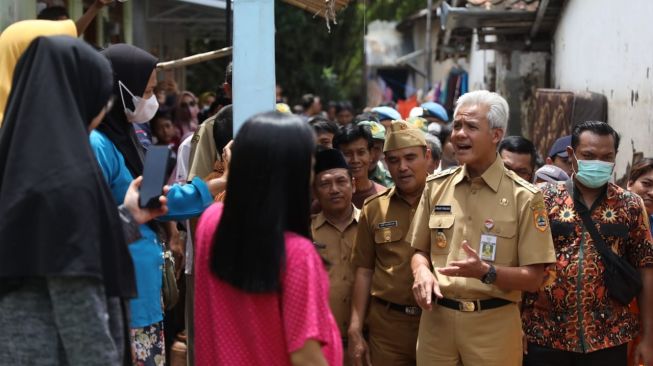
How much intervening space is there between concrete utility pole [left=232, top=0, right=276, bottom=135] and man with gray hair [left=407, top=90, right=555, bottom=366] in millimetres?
1136

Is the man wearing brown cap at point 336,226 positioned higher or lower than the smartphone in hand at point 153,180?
lower

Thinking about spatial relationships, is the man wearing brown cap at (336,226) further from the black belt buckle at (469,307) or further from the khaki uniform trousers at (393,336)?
the black belt buckle at (469,307)

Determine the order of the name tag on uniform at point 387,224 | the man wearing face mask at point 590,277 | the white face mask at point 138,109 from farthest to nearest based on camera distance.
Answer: the name tag on uniform at point 387,224 < the man wearing face mask at point 590,277 < the white face mask at point 138,109

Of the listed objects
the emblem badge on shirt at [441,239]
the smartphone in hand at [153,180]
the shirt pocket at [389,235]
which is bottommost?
the shirt pocket at [389,235]

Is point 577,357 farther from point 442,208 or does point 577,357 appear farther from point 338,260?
point 338,260

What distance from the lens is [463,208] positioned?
15.4ft

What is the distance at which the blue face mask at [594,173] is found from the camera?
5234mm

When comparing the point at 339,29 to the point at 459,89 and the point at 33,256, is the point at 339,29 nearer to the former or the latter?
the point at 459,89

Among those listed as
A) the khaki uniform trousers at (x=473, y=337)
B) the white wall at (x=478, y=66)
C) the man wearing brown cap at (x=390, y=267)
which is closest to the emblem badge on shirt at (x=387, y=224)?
the man wearing brown cap at (x=390, y=267)

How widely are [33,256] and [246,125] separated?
79 cm

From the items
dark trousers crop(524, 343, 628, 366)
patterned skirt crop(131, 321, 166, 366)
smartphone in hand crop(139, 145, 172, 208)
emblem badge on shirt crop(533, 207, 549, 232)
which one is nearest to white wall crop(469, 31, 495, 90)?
dark trousers crop(524, 343, 628, 366)

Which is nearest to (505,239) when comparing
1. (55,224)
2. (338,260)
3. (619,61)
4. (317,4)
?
(338,260)

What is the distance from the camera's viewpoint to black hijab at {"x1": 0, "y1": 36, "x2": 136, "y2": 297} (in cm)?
294

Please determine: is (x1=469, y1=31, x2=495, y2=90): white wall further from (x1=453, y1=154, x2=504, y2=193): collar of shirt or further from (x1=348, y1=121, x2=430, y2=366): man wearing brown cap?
(x1=453, y1=154, x2=504, y2=193): collar of shirt
